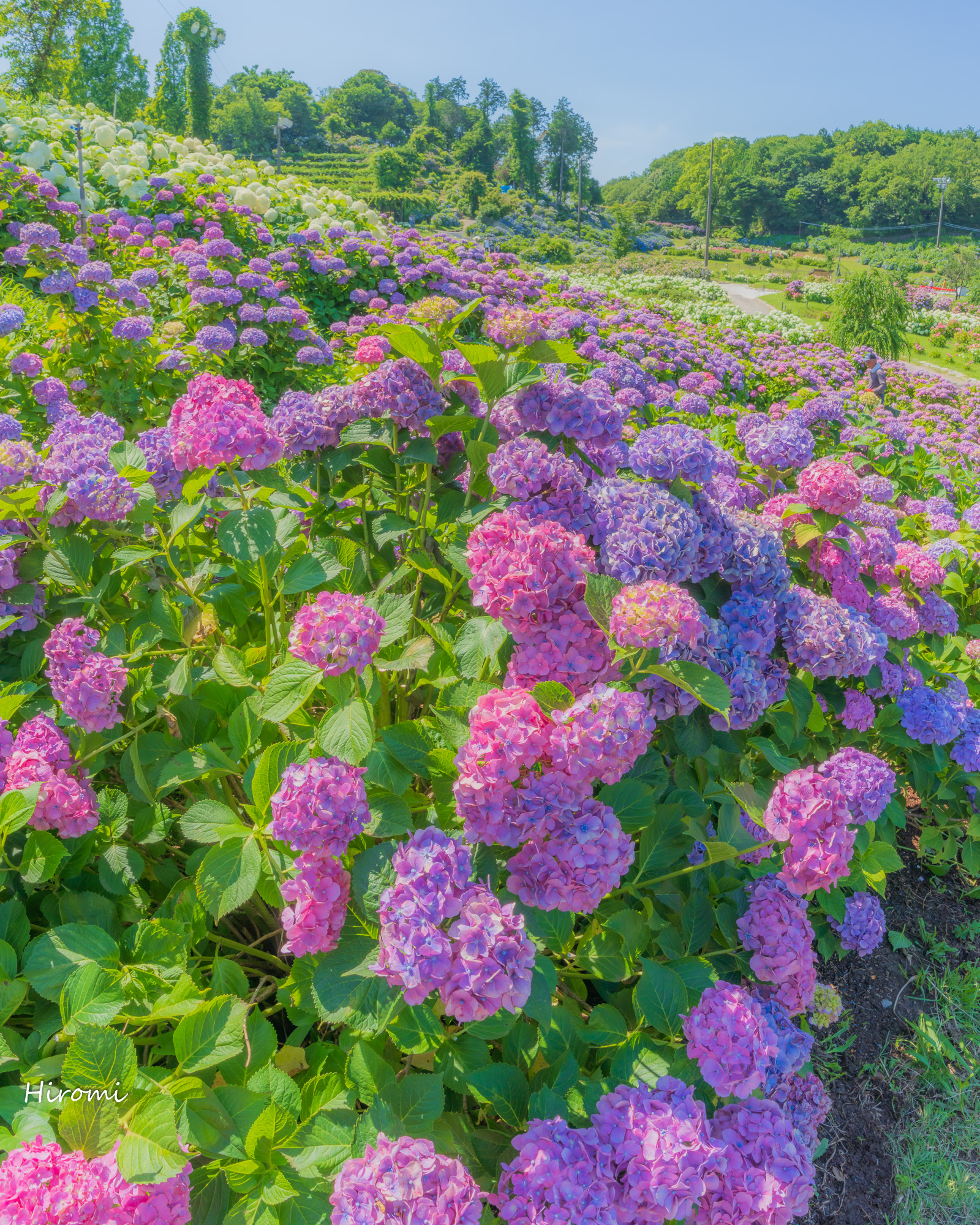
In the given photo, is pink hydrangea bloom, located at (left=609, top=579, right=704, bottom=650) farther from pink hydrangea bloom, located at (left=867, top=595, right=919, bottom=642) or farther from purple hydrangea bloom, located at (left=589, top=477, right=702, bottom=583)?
pink hydrangea bloom, located at (left=867, top=595, right=919, bottom=642)

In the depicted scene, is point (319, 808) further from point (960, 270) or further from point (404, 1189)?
point (960, 270)

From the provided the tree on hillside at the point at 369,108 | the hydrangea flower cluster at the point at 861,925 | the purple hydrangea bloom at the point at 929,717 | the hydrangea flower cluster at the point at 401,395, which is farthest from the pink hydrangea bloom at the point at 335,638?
the tree on hillside at the point at 369,108

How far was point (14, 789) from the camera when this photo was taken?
129 cm

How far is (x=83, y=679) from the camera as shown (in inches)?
54.6

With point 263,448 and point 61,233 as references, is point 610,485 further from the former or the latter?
point 61,233

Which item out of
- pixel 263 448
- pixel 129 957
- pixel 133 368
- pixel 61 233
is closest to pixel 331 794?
pixel 129 957

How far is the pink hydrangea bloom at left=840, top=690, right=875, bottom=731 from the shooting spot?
221cm

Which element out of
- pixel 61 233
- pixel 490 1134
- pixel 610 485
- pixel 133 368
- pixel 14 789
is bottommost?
pixel 490 1134

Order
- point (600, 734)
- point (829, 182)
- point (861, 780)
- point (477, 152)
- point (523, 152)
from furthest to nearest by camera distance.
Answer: point (829, 182), point (477, 152), point (523, 152), point (861, 780), point (600, 734)

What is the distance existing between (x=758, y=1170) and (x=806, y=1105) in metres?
0.69

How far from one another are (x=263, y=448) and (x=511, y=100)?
76810 mm

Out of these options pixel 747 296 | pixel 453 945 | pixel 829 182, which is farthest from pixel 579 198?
pixel 453 945

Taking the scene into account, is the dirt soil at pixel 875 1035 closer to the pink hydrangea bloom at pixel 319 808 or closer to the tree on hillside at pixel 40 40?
the pink hydrangea bloom at pixel 319 808

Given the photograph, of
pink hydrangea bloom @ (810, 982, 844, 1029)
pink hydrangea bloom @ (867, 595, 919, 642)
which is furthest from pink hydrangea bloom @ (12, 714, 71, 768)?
pink hydrangea bloom @ (867, 595, 919, 642)
